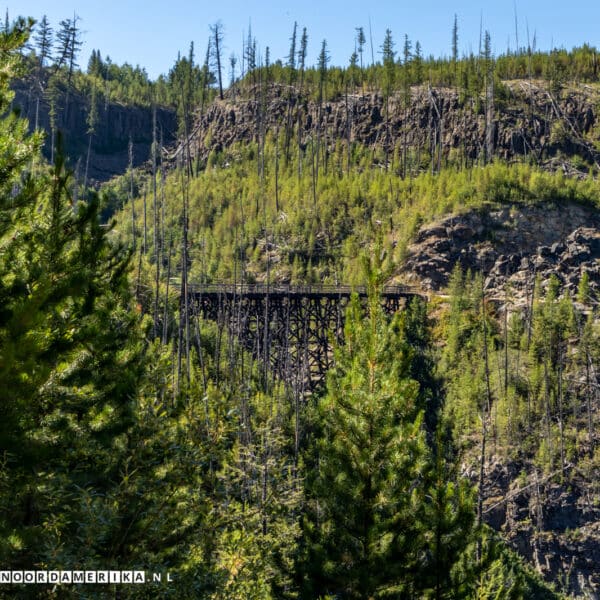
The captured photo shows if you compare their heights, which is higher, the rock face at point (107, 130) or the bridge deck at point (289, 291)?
the rock face at point (107, 130)

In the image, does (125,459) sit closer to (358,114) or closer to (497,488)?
(497,488)

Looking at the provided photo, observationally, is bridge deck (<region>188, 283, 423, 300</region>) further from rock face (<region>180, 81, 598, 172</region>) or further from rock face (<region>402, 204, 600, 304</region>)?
rock face (<region>180, 81, 598, 172</region>)

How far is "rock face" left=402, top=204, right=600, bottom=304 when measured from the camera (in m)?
52.5

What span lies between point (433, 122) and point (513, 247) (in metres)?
31.4

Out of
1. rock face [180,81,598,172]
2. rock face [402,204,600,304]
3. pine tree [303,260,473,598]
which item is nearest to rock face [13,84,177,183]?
rock face [180,81,598,172]

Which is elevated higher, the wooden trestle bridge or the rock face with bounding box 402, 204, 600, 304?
the rock face with bounding box 402, 204, 600, 304

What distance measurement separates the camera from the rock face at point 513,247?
52469 mm

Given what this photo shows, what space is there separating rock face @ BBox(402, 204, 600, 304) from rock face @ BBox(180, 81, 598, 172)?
19.9 m

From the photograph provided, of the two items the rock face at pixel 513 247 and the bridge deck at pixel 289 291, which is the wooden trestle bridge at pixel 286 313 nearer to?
the bridge deck at pixel 289 291

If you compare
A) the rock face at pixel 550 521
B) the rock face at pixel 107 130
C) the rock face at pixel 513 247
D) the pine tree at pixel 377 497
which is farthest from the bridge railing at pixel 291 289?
the rock face at pixel 107 130

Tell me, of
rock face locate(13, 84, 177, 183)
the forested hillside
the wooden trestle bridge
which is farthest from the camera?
rock face locate(13, 84, 177, 183)

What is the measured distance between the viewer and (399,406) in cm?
1275

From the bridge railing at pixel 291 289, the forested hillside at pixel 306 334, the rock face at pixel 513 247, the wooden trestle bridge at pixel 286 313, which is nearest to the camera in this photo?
the forested hillside at pixel 306 334

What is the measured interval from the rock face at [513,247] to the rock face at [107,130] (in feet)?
209
